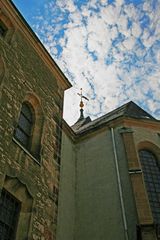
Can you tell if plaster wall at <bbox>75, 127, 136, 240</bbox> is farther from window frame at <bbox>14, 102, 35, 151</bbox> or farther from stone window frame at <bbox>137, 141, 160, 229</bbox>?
window frame at <bbox>14, 102, 35, 151</bbox>

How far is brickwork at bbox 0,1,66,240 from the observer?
9055 mm

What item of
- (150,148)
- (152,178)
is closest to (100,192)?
(152,178)

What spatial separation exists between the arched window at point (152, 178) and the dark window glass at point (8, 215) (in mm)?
5814

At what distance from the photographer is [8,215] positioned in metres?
8.62

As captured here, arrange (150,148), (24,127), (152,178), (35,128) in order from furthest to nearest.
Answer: (150,148)
(152,178)
(35,128)
(24,127)

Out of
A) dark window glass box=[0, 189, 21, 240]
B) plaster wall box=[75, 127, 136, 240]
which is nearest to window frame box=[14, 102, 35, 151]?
dark window glass box=[0, 189, 21, 240]

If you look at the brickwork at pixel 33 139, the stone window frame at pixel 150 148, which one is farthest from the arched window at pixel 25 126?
Answer: the stone window frame at pixel 150 148

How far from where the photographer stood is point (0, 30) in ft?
40.4

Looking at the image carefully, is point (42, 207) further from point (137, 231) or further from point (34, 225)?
point (137, 231)

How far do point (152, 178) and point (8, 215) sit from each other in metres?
7.47

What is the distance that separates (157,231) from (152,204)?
2.15 meters

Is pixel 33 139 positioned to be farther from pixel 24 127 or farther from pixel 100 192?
pixel 100 192

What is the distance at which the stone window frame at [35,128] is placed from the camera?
35.2 ft

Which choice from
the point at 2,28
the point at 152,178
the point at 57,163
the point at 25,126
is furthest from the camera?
the point at 152,178
